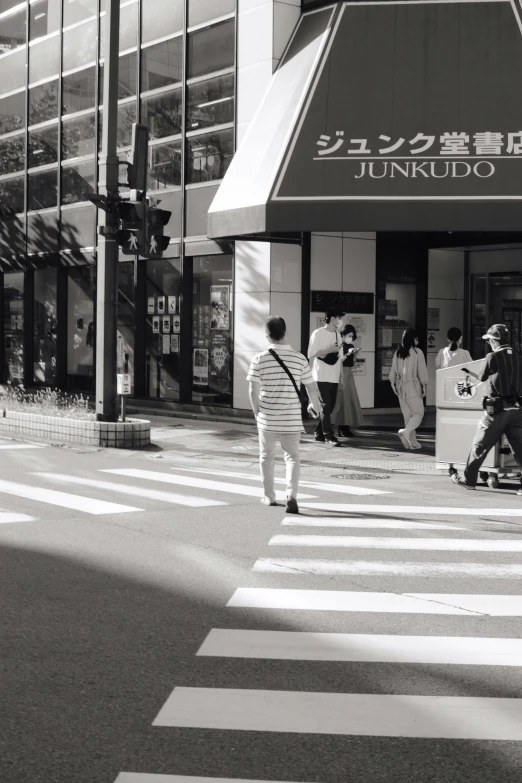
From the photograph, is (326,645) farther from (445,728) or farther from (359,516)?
(359,516)

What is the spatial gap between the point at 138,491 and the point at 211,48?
12051mm

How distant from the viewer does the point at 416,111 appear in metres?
16.6

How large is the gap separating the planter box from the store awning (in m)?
3.80

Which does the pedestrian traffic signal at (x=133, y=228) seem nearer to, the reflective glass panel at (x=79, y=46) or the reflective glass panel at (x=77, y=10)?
the reflective glass panel at (x=79, y=46)

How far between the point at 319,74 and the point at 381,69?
3.33 feet

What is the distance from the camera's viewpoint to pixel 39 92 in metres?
25.7

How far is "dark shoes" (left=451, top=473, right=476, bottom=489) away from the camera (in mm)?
11957

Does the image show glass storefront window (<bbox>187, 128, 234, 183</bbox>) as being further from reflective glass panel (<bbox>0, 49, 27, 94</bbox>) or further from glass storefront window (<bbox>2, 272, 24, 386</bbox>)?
reflective glass panel (<bbox>0, 49, 27, 94</bbox>)

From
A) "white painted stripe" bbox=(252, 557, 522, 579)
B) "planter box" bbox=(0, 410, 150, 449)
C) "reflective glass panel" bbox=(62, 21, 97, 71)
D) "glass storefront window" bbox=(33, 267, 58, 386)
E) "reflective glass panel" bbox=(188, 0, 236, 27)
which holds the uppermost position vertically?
"reflective glass panel" bbox=(62, 21, 97, 71)

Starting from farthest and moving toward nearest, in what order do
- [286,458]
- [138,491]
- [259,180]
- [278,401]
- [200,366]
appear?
[200,366] → [259,180] → [138,491] → [286,458] → [278,401]

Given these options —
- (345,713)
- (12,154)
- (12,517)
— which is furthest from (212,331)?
(345,713)

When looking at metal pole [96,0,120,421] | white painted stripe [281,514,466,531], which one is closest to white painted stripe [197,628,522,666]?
white painted stripe [281,514,466,531]

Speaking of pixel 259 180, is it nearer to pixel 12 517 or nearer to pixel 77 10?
pixel 12 517

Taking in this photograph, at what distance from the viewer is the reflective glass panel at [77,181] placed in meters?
23.7
